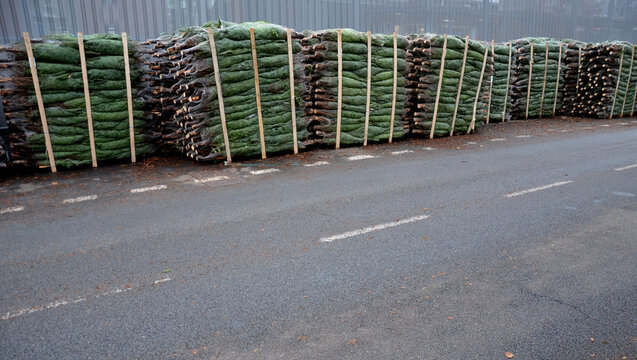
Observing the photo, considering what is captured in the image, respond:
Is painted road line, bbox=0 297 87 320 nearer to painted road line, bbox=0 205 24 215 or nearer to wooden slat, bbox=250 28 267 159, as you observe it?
painted road line, bbox=0 205 24 215

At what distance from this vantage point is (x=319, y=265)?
4.72 m

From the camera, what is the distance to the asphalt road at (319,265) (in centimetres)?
345

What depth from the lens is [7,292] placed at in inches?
164

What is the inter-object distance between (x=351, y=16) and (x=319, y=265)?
44.2 ft

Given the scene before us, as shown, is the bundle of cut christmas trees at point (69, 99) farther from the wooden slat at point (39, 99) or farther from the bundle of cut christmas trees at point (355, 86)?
the bundle of cut christmas trees at point (355, 86)

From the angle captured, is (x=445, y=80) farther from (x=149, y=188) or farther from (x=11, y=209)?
(x=11, y=209)

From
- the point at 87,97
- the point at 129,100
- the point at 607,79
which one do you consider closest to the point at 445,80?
the point at 129,100

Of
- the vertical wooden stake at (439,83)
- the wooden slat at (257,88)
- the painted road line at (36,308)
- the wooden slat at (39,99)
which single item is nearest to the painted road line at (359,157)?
the wooden slat at (257,88)

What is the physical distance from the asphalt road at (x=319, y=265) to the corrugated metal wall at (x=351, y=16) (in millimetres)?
5352

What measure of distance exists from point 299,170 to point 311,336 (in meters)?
5.82

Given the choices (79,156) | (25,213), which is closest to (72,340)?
(25,213)

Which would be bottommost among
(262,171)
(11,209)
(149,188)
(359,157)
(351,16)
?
(359,157)

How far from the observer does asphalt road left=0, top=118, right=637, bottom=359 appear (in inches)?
136

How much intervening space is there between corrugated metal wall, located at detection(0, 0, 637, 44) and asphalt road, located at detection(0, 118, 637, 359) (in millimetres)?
5352
